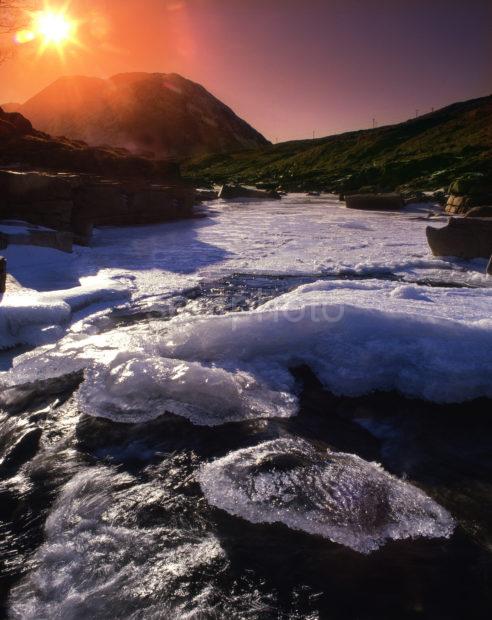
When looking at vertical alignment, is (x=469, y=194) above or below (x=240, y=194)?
above

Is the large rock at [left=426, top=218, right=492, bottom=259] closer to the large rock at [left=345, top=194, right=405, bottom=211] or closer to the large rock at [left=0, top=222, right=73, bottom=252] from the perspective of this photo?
the large rock at [left=0, top=222, right=73, bottom=252]

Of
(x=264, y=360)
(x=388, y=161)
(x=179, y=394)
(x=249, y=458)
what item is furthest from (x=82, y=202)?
(x=388, y=161)

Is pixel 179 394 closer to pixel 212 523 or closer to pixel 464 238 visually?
pixel 212 523

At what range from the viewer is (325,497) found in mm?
1958

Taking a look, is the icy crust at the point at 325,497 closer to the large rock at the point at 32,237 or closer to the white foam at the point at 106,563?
the white foam at the point at 106,563

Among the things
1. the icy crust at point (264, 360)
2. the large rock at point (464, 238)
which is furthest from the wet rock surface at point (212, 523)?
the large rock at point (464, 238)

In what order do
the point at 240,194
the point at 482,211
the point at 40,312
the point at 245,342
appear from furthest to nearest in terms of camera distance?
the point at 240,194
the point at 482,211
the point at 40,312
the point at 245,342

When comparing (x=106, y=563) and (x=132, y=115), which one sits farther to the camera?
(x=132, y=115)

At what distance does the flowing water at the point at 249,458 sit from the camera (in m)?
1.62

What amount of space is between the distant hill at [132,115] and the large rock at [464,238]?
280 feet

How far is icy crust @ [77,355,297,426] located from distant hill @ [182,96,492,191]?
823 inches

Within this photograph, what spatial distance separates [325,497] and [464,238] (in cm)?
647

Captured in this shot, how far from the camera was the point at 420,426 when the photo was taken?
8.70ft

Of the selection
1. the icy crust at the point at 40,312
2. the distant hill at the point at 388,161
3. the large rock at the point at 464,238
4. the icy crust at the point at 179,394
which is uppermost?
the distant hill at the point at 388,161
